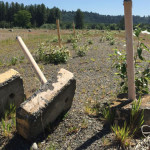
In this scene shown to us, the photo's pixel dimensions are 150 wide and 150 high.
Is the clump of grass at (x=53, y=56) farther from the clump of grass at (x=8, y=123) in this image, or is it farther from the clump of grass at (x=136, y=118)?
the clump of grass at (x=136, y=118)

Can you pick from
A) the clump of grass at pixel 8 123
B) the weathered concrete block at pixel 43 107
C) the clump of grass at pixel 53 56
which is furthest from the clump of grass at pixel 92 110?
the clump of grass at pixel 53 56

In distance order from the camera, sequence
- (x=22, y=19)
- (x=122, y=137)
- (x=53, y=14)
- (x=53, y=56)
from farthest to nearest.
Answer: (x=53, y=14)
(x=22, y=19)
(x=53, y=56)
(x=122, y=137)

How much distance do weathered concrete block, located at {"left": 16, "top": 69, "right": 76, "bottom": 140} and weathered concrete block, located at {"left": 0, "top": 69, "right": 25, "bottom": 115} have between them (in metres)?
0.77

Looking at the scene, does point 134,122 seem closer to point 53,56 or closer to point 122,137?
point 122,137

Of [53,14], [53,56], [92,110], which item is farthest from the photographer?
[53,14]

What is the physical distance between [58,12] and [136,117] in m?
94.7

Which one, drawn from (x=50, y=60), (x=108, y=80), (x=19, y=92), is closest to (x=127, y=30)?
(x=19, y=92)

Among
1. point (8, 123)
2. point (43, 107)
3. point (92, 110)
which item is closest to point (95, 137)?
point (92, 110)

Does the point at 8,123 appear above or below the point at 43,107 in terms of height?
below

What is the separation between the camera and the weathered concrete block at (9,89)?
3228 mm

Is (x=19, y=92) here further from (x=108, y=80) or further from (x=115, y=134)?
(x=108, y=80)

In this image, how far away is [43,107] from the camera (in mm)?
2555

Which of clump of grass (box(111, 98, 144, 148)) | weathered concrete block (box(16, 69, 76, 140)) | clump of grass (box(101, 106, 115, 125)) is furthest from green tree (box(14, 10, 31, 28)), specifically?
clump of grass (box(111, 98, 144, 148))

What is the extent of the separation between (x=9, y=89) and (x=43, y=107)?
1046 mm
